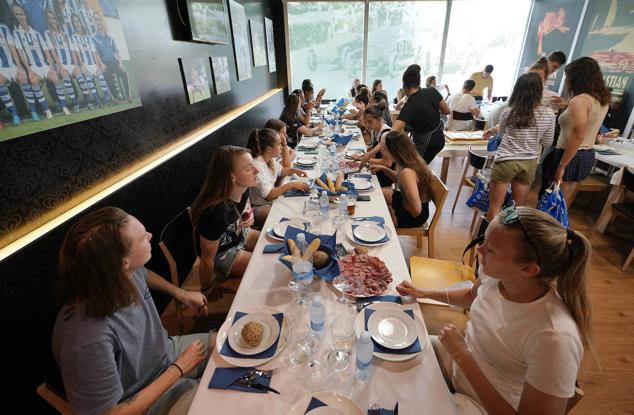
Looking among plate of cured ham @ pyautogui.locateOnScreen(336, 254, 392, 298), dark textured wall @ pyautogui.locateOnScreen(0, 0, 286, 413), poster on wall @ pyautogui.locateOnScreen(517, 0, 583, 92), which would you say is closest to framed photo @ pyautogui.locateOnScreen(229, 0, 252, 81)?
dark textured wall @ pyautogui.locateOnScreen(0, 0, 286, 413)

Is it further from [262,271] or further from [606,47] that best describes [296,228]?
[606,47]

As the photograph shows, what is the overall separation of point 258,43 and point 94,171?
175 inches

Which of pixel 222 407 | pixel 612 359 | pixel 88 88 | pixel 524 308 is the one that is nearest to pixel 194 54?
pixel 88 88

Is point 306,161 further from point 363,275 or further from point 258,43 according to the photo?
point 258,43

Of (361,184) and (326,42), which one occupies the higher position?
(326,42)

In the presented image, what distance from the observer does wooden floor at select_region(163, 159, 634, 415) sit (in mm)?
1725

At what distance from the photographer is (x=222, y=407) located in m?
0.88

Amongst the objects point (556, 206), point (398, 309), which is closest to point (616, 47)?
point (556, 206)

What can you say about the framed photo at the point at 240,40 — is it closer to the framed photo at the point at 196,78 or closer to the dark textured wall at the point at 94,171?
the dark textured wall at the point at 94,171

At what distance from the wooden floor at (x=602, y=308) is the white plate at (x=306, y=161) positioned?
1290mm

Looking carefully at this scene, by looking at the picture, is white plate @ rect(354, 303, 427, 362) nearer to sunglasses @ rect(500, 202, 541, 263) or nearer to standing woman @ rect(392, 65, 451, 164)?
sunglasses @ rect(500, 202, 541, 263)

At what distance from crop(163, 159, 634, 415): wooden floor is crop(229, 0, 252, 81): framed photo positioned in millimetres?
3230

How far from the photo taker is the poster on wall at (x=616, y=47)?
162 inches

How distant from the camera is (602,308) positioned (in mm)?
2307
